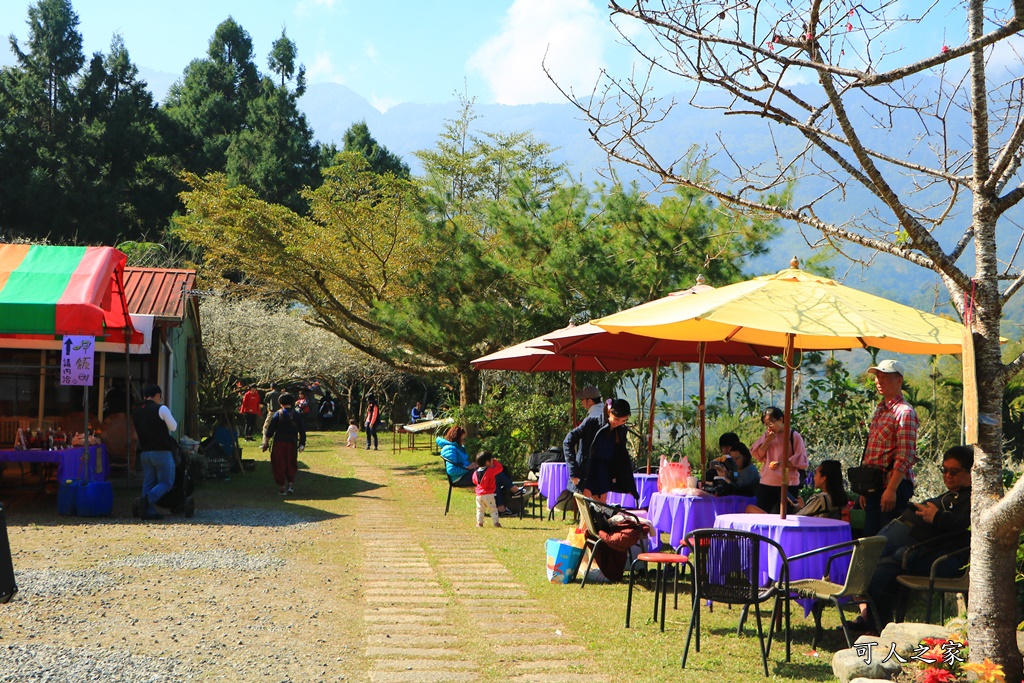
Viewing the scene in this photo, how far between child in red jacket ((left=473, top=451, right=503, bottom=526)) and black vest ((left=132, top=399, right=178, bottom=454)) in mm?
3653

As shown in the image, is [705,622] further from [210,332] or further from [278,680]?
[210,332]

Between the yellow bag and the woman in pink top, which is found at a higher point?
the woman in pink top

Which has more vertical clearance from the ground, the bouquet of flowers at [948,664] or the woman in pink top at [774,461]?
the woman in pink top at [774,461]

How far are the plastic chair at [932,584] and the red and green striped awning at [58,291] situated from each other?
8703 millimetres

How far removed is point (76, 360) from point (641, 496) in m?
6.60

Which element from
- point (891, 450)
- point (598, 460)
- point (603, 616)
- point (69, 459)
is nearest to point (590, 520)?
point (603, 616)

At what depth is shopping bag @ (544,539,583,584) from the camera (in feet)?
25.8

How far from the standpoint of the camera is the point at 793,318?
611 centimetres

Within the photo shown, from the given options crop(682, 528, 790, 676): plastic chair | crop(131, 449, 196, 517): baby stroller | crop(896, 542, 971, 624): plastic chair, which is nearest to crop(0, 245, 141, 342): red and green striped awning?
crop(131, 449, 196, 517): baby stroller

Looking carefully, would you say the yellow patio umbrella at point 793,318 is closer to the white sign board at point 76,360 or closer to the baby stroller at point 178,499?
the baby stroller at point 178,499

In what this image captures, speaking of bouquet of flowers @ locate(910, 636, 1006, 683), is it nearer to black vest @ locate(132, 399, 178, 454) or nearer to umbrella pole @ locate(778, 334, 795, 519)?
umbrella pole @ locate(778, 334, 795, 519)

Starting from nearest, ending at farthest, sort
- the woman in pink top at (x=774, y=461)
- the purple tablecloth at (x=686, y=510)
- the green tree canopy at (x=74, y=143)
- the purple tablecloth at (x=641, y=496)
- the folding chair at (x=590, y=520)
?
the folding chair at (x=590, y=520) < the purple tablecloth at (x=686, y=510) < the woman in pink top at (x=774, y=461) < the purple tablecloth at (x=641, y=496) < the green tree canopy at (x=74, y=143)

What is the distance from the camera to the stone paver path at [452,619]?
530 cm

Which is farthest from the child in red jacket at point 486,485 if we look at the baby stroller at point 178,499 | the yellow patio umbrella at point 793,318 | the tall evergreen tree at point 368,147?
the tall evergreen tree at point 368,147
